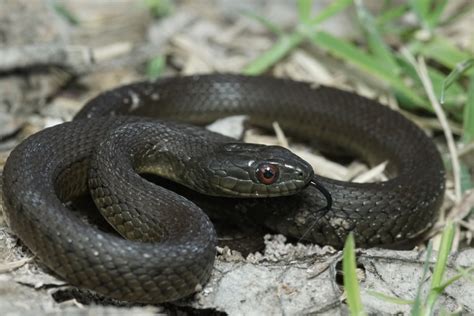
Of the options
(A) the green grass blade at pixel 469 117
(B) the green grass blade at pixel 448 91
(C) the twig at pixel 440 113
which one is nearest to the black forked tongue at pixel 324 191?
(C) the twig at pixel 440 113

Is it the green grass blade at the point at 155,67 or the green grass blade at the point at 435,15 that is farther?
the green grass blade at the point at 155,67

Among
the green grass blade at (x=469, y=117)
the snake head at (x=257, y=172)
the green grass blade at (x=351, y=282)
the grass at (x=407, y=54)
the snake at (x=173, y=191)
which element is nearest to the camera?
the green grass blade at (x=351, y=282)

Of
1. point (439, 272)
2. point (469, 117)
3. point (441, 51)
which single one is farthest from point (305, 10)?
point (439, 272)

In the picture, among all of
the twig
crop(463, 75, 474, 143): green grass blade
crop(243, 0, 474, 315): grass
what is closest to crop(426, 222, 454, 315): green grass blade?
the twig

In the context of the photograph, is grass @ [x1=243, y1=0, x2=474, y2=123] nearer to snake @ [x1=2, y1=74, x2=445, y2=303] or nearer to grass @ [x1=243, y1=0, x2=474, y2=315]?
grass @ [x1=243, y1=0, x2=474, y2=315]

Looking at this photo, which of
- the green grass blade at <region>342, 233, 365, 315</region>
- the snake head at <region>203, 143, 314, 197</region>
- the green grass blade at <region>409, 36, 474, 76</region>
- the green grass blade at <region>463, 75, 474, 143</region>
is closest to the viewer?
the green grass blade at <region>342, 233, 365, 315</region>

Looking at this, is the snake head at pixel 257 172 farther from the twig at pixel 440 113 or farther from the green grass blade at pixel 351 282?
the twig at pixel 440 113
